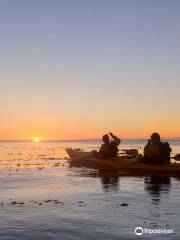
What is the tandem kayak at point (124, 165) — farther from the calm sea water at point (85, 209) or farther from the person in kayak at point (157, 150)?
the calm sea water at point (85, 209)

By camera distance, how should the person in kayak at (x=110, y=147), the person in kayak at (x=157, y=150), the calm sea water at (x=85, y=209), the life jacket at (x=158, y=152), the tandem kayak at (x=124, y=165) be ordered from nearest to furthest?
the calm sea water at (x=85, y=209) → the person in kayak at (x=157, y=150) → the life jacket at (x=158, y=152) → the tandem kayak at (x=124, y=165) → the person in kayak at (x=110, y=147)

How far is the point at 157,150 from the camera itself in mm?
28828

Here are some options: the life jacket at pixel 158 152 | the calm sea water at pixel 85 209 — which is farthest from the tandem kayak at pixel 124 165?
the calm sea water at pixel 85 209

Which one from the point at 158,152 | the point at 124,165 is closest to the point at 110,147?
the point at 124,165

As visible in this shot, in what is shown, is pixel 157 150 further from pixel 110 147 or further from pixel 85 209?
pixel 85 209

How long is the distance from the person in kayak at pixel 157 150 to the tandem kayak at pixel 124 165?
0.40 m

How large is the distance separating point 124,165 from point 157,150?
388 centimetres

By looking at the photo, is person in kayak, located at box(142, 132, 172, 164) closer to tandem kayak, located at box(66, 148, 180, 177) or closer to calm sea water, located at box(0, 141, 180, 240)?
tandem kayak, located at box(66, 148, 180, 177)

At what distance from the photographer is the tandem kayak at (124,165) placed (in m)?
28.8

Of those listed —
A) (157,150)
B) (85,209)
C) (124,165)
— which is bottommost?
(85,209)

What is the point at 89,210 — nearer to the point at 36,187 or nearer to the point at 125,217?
the point at 125,217

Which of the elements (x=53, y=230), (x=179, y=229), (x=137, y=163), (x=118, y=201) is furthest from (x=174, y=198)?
(x=137, y=163)

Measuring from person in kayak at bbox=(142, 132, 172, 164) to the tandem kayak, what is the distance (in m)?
0.40

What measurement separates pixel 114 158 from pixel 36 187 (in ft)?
43.9
